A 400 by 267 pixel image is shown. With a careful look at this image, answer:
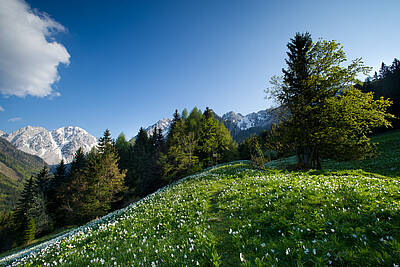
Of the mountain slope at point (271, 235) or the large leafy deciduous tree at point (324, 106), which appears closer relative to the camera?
the mountain slope at point (271, 235)

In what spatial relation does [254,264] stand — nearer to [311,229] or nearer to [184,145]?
[311,229]

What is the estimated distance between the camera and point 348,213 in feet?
16.2

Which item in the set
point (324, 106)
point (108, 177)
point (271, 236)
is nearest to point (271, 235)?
point (271, 236)

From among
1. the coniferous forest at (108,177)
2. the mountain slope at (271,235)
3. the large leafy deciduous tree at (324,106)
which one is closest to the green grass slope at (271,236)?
the mountain slope at (271,235)

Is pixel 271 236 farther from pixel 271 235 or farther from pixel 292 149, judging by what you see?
pixel 292 149

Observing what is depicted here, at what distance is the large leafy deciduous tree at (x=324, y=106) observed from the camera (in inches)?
563

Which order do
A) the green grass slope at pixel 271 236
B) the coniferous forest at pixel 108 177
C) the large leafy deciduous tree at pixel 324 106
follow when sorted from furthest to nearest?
the coniferous forest at pixel 108 177, the large leafy deciduous tree at pixel 324 106, the green grass slope at pixel 271 236

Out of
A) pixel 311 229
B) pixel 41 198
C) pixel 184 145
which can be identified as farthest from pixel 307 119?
pixel 41 198

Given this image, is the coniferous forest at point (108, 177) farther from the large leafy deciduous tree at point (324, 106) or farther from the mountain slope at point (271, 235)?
the mountain slope at point (271, 235)

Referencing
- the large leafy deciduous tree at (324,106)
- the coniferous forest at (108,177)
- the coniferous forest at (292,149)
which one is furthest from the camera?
the coniferous forest at (108,177)

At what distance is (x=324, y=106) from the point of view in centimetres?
1539

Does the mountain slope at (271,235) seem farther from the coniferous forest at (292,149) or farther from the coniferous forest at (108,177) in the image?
the coniferous forest at (108,177)

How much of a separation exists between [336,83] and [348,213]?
1601cm

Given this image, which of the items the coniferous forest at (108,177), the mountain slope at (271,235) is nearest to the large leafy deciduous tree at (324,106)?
the mountain slope at (271,235)
